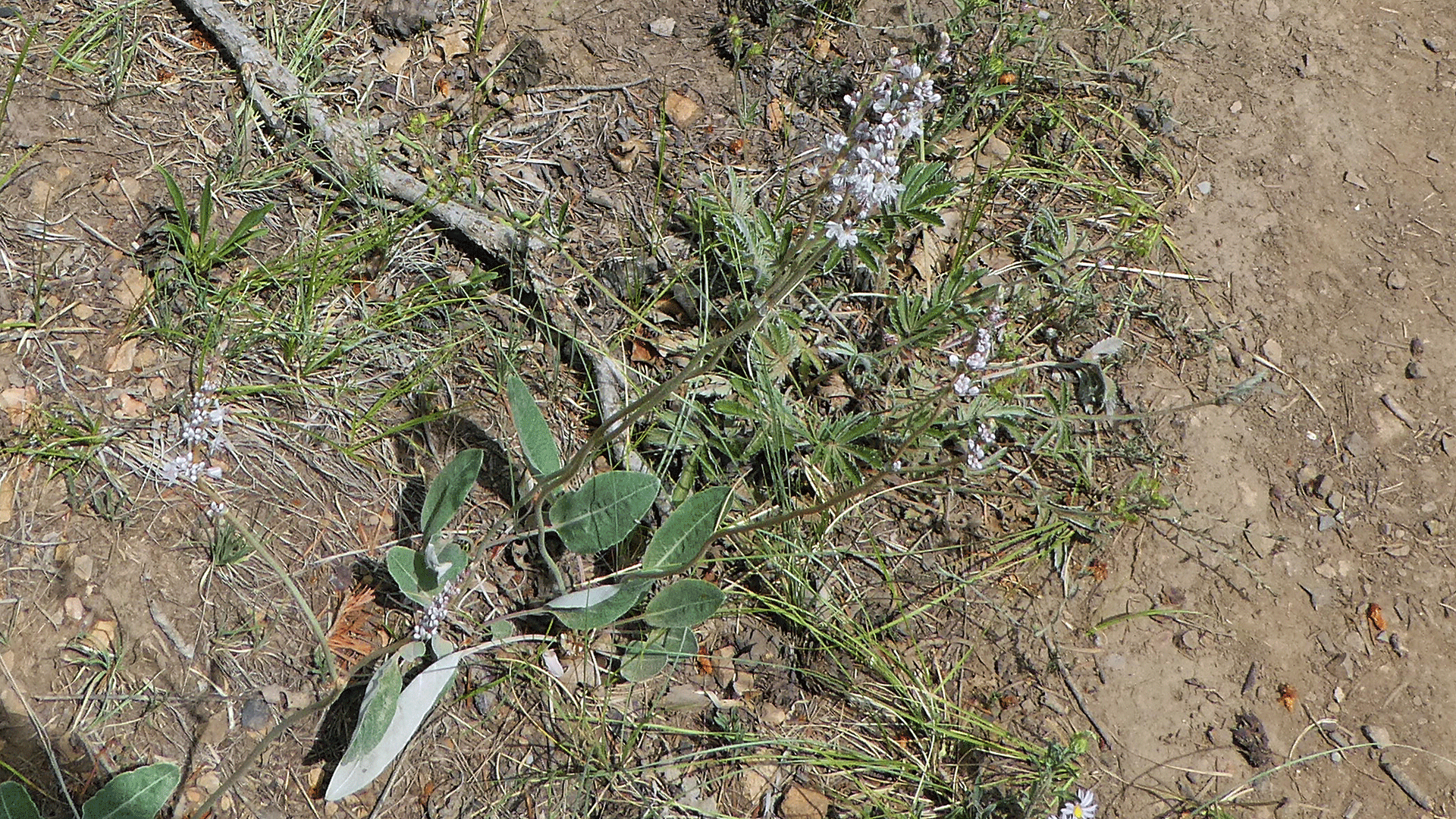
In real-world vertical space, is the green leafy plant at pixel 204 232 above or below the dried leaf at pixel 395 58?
below

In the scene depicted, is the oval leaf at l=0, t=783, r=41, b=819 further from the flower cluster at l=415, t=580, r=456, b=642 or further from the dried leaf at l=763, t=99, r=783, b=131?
the dried leaf at l=763, t=99, r=783, b=131

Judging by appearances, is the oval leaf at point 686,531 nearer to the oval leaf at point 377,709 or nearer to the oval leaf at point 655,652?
the oval leaf at point 655,652

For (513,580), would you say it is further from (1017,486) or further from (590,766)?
(1017,486)

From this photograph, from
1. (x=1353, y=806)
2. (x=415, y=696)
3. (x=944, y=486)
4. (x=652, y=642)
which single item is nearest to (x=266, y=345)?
(x=415, y=696)

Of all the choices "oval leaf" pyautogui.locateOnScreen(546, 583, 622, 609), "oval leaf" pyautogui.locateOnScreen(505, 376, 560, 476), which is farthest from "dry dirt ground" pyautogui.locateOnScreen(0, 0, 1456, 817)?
"oval leaf" pyautogui.locateOnScreen(505, 376, 560, 476)

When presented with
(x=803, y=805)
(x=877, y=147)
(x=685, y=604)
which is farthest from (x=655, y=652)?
(x=877, y=147)

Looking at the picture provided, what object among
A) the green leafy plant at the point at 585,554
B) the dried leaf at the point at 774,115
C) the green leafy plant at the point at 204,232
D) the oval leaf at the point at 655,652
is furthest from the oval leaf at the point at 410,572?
the dried leaf at the point at 774,115

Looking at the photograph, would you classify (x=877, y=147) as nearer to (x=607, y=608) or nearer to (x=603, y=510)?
(x=603, y=510)
